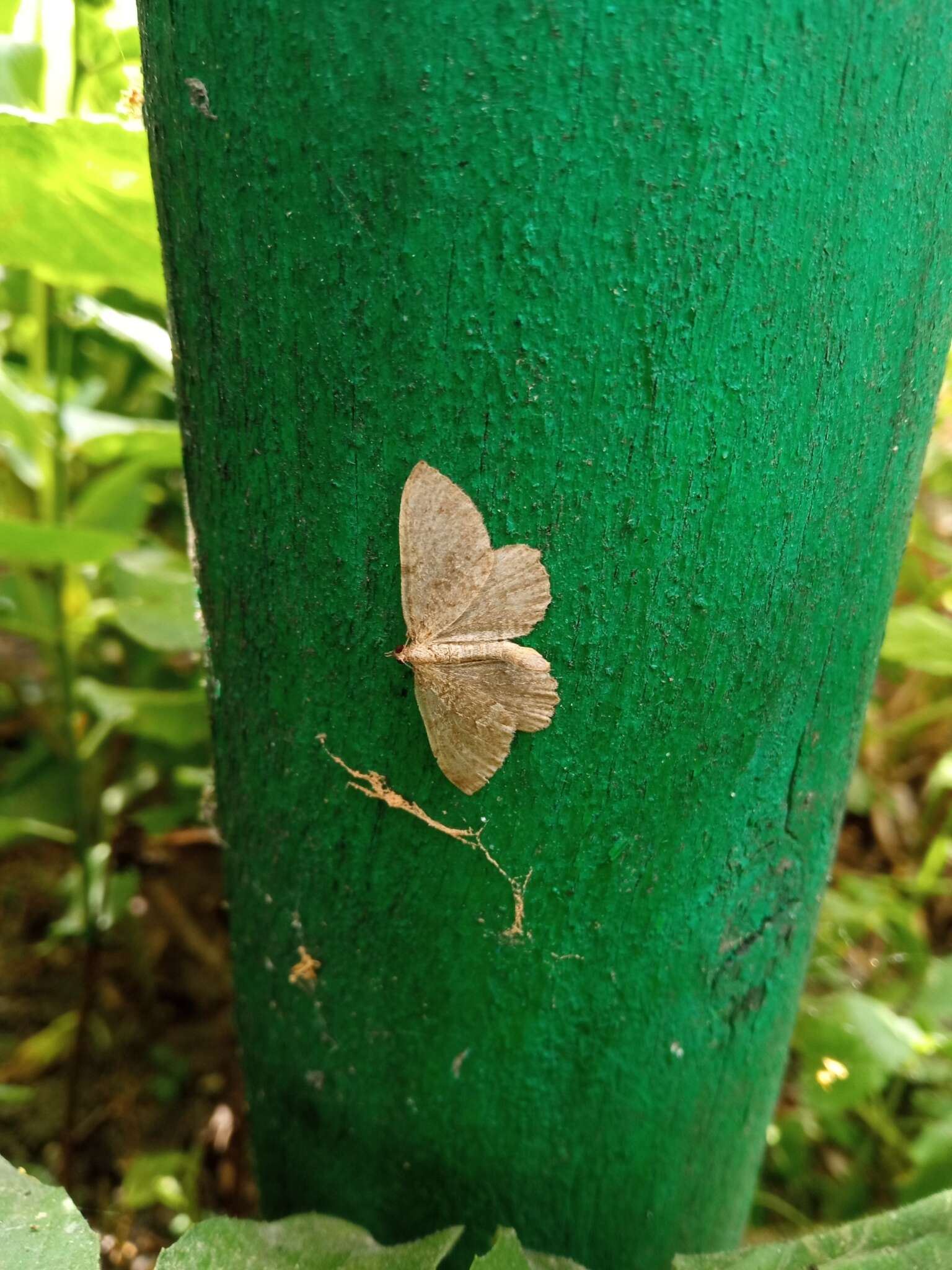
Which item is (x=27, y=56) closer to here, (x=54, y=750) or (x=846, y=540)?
(x=846, y=540)

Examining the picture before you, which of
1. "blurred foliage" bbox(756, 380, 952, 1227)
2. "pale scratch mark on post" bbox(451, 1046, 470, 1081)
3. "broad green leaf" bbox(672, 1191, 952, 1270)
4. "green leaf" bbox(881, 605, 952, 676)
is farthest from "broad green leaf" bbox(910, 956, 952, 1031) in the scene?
"pale scratch mark on post" bbox(451, 1046, 470, 1081)

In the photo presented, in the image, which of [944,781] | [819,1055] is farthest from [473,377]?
[944,781]

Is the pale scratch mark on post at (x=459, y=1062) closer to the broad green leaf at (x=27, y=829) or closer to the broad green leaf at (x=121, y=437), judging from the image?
the broad green leaf at (x=121, y=437)

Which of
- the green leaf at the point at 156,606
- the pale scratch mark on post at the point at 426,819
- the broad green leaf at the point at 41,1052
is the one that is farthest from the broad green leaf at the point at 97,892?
the pale scratch mark on post at the point at 426,819

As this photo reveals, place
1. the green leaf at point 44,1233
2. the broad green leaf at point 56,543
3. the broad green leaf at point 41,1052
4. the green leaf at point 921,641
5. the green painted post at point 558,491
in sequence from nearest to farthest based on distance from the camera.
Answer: the green painted post at point 558,491 < the green leaf at point 44,1233 < the broad green leaf at point 56,543 < the green leaf at point 921,641 < the broad green leaf at point 41,1052

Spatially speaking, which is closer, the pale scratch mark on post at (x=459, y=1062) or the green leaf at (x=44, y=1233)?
the green leaf at (x=44, y=1233)

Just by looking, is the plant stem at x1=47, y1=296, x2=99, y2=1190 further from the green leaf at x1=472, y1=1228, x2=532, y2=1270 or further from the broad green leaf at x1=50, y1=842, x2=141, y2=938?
the green leaf at x1=472, y1=1228, x2=532, y2=1270
